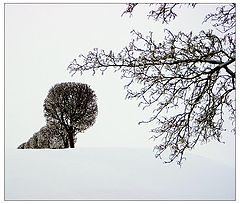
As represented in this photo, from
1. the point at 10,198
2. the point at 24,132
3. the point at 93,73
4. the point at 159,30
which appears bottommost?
the point at 10,198

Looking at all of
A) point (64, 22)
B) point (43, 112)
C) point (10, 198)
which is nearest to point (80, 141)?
point (43, 112)

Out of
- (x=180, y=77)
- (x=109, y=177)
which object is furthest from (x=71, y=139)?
(x=180, y=77)

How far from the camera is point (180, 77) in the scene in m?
2.85

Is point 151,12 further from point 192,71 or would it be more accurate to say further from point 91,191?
point 91,191

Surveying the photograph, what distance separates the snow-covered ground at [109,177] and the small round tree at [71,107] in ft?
0.48

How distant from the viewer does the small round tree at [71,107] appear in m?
2.82

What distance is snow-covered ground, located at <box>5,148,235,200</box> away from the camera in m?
2.73

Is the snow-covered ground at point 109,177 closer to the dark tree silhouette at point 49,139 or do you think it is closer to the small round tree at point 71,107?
the dark tree silhouette at point 49,139

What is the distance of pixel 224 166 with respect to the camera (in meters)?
2.80

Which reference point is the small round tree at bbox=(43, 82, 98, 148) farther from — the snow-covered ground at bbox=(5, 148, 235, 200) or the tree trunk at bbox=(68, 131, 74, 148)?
the snow-covered ground at bbox=(5, 148, 235, 200)

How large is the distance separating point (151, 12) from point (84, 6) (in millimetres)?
409

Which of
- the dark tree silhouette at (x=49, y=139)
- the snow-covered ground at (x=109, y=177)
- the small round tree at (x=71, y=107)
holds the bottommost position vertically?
the snow-covered ground at (x=109, y=177)

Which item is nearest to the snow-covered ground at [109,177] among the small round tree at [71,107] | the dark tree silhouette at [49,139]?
the dark tree silhouette at [49,139]

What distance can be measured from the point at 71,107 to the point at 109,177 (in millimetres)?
477
